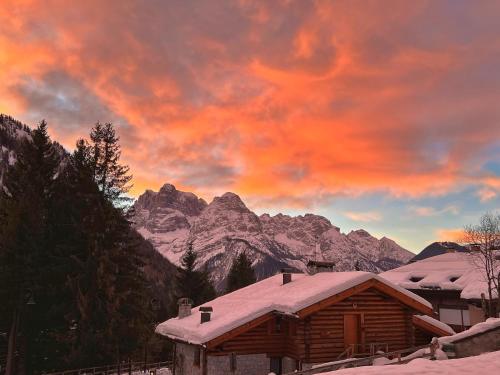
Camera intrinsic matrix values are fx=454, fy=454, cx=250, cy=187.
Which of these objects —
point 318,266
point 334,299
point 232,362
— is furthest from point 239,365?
point 318,266

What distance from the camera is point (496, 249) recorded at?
42.5 m

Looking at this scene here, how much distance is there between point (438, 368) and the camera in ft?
39.3

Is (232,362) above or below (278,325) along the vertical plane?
below

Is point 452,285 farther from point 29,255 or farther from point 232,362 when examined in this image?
point 29,255

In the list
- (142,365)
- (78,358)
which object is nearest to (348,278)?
(78,358)

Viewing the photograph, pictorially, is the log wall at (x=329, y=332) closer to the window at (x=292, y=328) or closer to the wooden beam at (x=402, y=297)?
the window at (x=292, y=328)

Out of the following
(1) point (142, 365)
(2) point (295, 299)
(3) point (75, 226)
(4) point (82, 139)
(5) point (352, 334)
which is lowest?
(1) point (142, 365)

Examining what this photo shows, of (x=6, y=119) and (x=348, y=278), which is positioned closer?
(x=348, y=278)

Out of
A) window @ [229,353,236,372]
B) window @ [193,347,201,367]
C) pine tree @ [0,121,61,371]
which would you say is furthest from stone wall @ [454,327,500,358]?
pine tree @ [0,121,61,371]

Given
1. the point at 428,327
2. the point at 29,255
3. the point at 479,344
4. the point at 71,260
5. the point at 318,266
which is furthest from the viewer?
the point at 71,260

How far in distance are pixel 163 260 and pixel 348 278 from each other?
353 feet

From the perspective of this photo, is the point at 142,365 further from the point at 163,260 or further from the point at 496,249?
the point at 163,260

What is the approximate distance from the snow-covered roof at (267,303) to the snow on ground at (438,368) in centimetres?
804

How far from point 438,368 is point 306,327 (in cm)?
955
